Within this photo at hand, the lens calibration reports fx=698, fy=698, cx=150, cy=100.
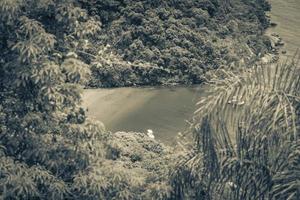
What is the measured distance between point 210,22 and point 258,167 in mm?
19552

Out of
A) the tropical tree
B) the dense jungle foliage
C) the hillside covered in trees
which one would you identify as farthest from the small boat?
the tropical tree

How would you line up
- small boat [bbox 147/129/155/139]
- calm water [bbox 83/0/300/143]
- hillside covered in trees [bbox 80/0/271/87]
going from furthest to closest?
hillside covered in trees [bbox 80/0/271/87] < calm water [bbox 83/0/300/143] < small boat [bbox 147/129/155/139]

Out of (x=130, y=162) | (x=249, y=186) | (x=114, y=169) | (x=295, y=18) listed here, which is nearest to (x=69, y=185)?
(x=114, y=169)

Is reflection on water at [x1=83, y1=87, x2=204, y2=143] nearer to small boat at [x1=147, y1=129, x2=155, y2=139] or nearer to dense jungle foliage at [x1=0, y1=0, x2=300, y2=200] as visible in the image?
small boat at [x1=147, y1=129, x2=155, y2=139]

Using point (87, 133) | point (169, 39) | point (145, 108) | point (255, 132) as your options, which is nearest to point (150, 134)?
point (145, 108)

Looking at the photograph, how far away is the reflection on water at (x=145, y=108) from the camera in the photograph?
19.4 m

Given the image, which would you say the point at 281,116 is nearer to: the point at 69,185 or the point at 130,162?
the point at 69,185

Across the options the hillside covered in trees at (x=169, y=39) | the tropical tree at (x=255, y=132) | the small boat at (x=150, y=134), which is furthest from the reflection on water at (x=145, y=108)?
the tropical tree at (x=255, y=132)

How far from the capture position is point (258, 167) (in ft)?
19.9

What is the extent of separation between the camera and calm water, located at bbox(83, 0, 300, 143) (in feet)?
63.6

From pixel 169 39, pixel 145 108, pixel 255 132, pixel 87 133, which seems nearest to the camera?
pixel 255 132

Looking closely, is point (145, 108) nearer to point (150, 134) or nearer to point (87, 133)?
point (150, 134)

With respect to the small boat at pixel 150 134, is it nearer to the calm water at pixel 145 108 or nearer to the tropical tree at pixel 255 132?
the calm water at pixel 145 108

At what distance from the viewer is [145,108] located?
20.8m
